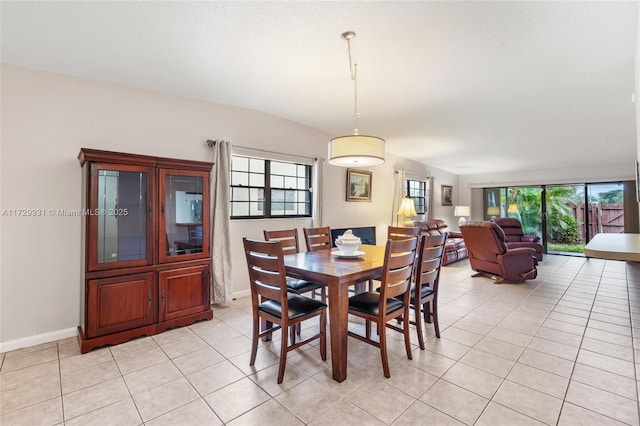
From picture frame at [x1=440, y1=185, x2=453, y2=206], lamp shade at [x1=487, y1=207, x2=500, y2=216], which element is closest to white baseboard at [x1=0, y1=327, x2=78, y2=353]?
picture frame at [x1=440, y1=185, x2=453, y2=206]

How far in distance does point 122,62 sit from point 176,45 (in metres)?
0.64

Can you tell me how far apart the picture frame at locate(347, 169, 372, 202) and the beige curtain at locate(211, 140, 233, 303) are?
2.35 metres

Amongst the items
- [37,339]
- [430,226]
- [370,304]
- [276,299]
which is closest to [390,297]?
[370,304]

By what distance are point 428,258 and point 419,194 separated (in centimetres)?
538

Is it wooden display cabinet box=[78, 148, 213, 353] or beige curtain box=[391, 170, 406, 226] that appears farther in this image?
beige curtain box=[391, 170, 406, 226]

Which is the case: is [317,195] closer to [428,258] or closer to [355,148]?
[355,148]

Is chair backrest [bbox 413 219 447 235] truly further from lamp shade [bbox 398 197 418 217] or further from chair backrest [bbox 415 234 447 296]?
chair backrest [bbox 415 234 447 296]

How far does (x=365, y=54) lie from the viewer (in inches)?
96.6

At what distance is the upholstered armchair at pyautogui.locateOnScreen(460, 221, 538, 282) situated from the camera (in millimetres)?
4430

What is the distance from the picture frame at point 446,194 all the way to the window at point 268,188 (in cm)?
497

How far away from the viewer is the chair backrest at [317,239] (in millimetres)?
3371

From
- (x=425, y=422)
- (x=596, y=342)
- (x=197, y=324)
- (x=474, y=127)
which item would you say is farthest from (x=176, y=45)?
(x=596, y=342)

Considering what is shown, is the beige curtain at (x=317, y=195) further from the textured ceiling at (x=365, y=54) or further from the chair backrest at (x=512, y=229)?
the chair backrest at (x=512, y=229)

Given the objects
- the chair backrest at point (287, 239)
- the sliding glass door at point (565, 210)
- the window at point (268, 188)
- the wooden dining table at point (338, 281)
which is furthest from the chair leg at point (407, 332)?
the sliding glass door at point (565, 210)
